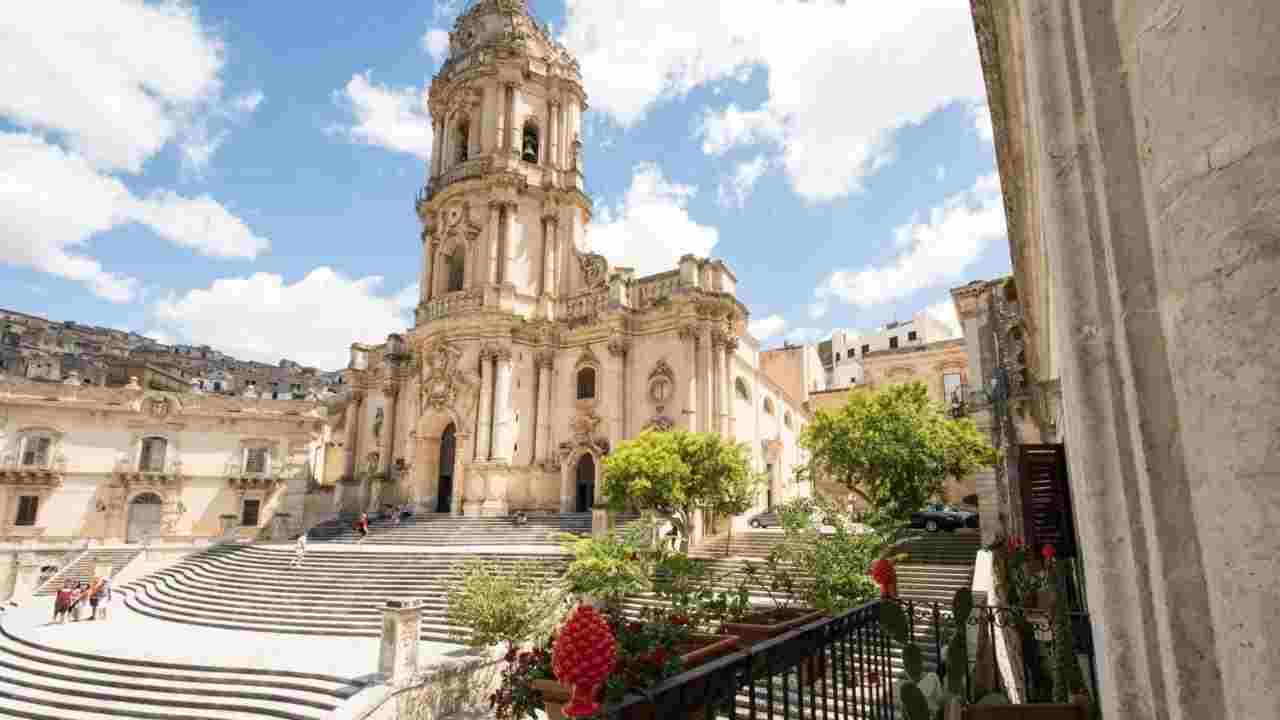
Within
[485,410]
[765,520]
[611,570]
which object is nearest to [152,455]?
[485,410]

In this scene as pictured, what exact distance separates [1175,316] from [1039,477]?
245 inches

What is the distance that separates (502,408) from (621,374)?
5.06 metres

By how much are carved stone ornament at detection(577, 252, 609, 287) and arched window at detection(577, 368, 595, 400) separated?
4075mm

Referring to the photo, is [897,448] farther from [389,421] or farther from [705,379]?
[389,421]

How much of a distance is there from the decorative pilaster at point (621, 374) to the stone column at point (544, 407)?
308 cm

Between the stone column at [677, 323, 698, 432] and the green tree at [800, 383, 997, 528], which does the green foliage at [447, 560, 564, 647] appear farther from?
the stone column at [677, 323, 698, 432]

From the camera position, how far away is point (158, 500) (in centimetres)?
3600

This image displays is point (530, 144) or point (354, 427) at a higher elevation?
point (530, 144)

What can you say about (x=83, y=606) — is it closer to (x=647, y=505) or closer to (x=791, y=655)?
(x=647, y=505)

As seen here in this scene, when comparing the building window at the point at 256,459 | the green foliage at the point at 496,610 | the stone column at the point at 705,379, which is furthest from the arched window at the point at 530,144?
the green foliage at the point at 496,610

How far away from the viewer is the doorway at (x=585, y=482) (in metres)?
27.9

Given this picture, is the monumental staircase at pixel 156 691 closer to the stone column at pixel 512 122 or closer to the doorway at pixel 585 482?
the doorway at pixel 585 482

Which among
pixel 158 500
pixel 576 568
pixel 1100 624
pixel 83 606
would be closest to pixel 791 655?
pixel 1100 624

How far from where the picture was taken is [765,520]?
28047 millimetres
